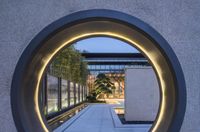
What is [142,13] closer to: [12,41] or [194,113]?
[194,113]

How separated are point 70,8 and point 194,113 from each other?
230 cm

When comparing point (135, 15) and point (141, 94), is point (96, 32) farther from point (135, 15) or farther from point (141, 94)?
point (141, 94)

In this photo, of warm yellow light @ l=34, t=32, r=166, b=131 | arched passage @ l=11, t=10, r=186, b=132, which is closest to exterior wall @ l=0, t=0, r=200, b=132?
arched passage @ l=11, t=10, r=186, b=132

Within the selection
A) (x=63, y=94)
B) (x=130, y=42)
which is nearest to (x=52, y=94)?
(x=63, y=94)

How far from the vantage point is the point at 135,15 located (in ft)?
14.7

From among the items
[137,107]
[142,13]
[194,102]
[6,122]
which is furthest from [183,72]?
[137,107]

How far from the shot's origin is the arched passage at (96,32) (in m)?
4.36

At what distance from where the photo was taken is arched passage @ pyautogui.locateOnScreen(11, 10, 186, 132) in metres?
4.36

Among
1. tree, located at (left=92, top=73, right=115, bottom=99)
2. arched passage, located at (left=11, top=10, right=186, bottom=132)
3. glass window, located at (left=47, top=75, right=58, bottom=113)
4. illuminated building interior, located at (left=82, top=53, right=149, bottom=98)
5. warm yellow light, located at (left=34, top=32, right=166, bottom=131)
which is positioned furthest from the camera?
tree, located at (left=92, top=73, right=115, bottom=99)

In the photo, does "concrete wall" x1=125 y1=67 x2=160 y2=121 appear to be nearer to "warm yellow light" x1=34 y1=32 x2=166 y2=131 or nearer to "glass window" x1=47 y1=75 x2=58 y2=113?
"glass window" x1=47 y1=75 x2=58 y2=113

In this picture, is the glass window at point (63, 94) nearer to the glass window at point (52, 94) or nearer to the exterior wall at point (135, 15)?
the glass window at point (52, 94)

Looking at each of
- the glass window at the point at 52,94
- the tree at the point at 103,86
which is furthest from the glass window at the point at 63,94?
the tree at the point at 103,86

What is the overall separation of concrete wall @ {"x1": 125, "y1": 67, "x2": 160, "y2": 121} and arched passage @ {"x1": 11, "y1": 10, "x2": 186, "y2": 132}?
298 inches

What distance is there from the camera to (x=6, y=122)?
4.44 meters
